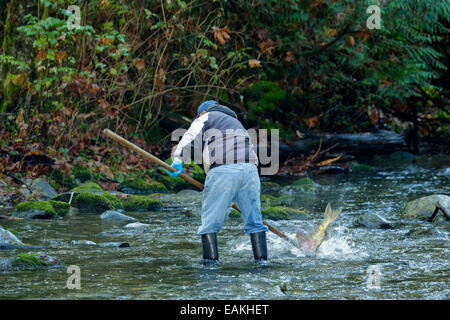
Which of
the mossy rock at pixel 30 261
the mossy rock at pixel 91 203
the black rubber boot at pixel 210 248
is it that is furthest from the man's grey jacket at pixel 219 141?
the mossy rock at pixel 91 203

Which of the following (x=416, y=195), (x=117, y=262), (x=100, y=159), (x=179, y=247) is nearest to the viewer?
(x=117, y=262)

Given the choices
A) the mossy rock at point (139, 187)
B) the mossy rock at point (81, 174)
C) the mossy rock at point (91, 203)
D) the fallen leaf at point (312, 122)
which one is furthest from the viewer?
the fallen leaf at point (312, 122)

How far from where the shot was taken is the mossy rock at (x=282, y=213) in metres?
9.43

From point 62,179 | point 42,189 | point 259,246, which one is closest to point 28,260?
point 259,246

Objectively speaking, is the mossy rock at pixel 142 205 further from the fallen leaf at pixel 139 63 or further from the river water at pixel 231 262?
the fallen leaf at pixel 139 63

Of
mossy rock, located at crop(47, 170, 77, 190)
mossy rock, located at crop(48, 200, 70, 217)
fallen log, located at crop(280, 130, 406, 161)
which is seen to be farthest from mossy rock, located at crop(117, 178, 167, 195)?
fallen log, located at crop(280, 130, 406, 161)

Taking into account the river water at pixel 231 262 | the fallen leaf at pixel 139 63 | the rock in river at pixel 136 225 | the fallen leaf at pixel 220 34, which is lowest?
the river water at pixel 231 262

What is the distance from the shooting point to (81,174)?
12.0 m

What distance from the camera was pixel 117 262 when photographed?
21.0 feet

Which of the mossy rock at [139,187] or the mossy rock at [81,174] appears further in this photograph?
the mossy rock at [139,187]

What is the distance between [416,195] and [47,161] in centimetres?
657

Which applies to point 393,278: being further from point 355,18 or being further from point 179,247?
point 355,18

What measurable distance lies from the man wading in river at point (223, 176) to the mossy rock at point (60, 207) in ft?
11.1
